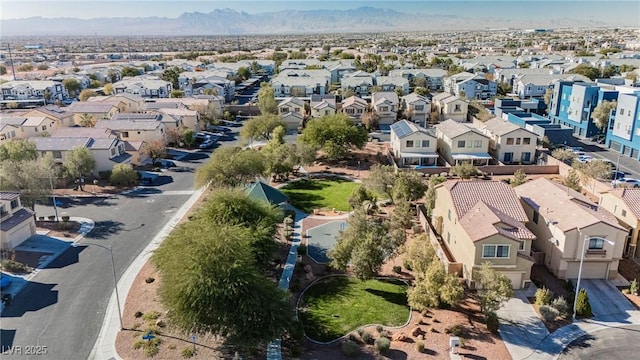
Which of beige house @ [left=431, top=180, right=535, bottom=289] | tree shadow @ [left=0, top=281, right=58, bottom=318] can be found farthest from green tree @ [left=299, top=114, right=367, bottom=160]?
tree shadow @ [left=0, top=281, right=58, bottom=318]

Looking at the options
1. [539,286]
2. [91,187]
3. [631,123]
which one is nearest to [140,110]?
[91,187]

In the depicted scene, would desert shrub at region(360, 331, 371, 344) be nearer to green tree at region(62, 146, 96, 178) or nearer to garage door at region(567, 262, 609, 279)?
garage door at region(567, 262, 609, 279)

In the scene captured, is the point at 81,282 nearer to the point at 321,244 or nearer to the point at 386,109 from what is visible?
the point at 321,244

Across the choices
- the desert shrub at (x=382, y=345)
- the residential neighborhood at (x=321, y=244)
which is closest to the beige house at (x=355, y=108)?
the residential neighborhood at (x=321, y=244)

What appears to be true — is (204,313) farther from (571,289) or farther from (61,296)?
(571,289)

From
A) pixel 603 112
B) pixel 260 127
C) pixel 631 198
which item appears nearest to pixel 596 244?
pixel 631 198
